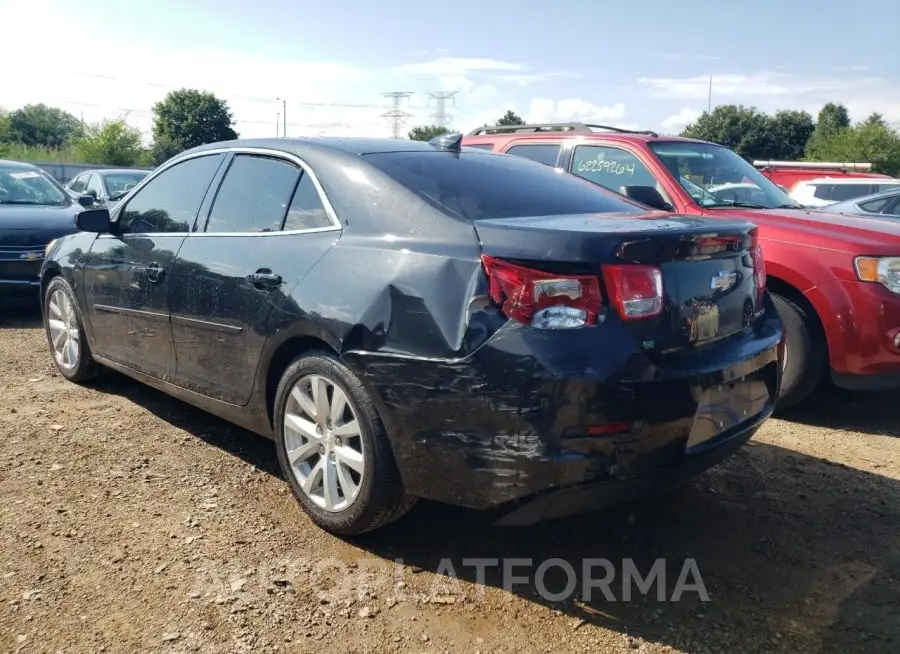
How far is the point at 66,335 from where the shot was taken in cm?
536

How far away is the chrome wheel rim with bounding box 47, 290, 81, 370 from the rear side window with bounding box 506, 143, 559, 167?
11.6 ft

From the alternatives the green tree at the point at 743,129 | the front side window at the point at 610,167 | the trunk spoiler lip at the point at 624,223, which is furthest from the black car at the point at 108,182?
the green tree at the point at 743,129

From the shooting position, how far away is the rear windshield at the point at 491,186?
10.3ft

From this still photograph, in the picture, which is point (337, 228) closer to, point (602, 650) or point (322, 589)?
point (322, 589)

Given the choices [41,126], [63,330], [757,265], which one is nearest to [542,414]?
[757,265]

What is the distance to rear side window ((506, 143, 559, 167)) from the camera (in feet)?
21.1

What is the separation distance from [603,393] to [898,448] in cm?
289

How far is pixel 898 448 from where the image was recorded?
453 centimetres

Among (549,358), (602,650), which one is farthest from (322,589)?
(549,358)

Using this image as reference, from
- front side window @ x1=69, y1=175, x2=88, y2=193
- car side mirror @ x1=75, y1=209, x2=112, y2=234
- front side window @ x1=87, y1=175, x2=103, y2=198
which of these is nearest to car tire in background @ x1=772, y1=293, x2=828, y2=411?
car side mirror @ x1=75, y1=209, x2=112, y2=234

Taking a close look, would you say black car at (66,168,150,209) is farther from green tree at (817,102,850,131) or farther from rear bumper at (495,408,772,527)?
green tree at (817,102,850,131)

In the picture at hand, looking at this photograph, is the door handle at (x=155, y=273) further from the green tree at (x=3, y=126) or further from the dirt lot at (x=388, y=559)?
the green tree at (x=3, y=126)

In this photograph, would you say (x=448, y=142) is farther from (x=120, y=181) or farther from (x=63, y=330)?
(x=120, y=181)

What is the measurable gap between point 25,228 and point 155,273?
4.49 meters
